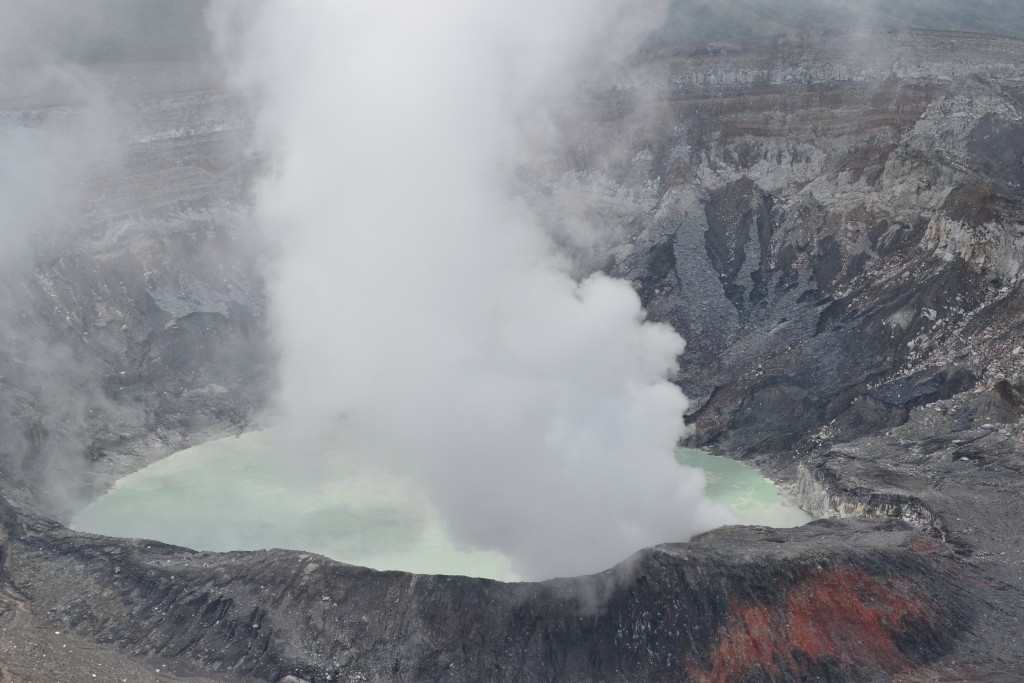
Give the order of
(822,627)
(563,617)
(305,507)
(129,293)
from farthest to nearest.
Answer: (129,293) → (305,507) → (563,617) → (822,627)

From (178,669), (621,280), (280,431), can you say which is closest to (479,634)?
(178,669)

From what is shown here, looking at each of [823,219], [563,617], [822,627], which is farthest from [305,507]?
[823,219]

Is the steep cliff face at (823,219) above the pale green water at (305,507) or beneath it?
above

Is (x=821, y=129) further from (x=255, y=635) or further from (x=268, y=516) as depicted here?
(x=255, y=635)

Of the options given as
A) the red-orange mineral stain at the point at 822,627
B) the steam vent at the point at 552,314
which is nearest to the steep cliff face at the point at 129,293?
the steam vent at the point at 552,314

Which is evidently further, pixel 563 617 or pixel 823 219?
pixel 823 219

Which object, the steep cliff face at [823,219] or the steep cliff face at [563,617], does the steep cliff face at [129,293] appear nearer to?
the steep cliff face at [563,617]

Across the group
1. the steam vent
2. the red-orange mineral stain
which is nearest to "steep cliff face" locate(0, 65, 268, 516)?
the steam vent

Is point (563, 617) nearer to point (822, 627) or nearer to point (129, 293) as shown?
point (822, 627)
